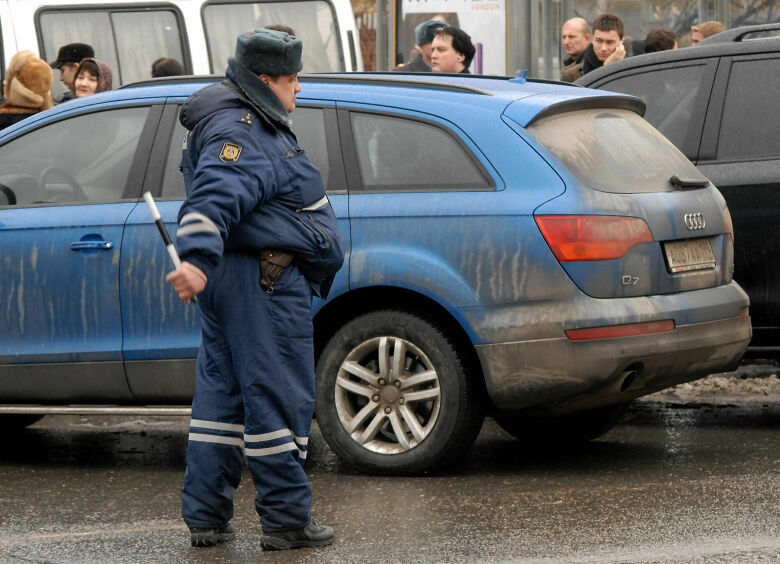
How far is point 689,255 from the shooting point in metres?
6.43

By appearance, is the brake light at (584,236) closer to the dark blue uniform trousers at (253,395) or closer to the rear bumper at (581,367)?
the rear bumper at (581,367)

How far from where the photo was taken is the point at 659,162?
21.6 ft

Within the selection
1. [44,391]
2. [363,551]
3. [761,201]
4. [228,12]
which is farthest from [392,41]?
[363,551]

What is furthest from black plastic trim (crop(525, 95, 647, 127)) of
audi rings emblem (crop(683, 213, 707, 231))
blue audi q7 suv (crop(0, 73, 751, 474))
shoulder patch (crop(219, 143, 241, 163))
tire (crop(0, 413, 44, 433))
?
tire (crop(0, 413, 44, 433))

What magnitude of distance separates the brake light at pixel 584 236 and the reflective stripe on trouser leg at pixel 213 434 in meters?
1.56

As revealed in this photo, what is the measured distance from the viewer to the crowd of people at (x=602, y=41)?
11.0 m

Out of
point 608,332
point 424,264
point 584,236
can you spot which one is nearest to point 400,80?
point 424,264

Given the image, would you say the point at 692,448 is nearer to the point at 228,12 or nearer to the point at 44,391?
the point at 44,391

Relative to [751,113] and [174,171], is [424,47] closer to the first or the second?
[751,113]

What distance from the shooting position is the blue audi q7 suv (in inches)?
241

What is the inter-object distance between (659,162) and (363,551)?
94.4 inches

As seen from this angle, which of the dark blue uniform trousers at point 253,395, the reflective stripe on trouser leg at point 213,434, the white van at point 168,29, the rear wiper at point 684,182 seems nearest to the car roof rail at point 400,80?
the rear wiper at point 684,182

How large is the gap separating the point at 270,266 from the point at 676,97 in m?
3.63

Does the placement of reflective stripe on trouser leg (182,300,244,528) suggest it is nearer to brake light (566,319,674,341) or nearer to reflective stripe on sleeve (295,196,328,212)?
reflective stripe on sleeve (295,196,328,212)
